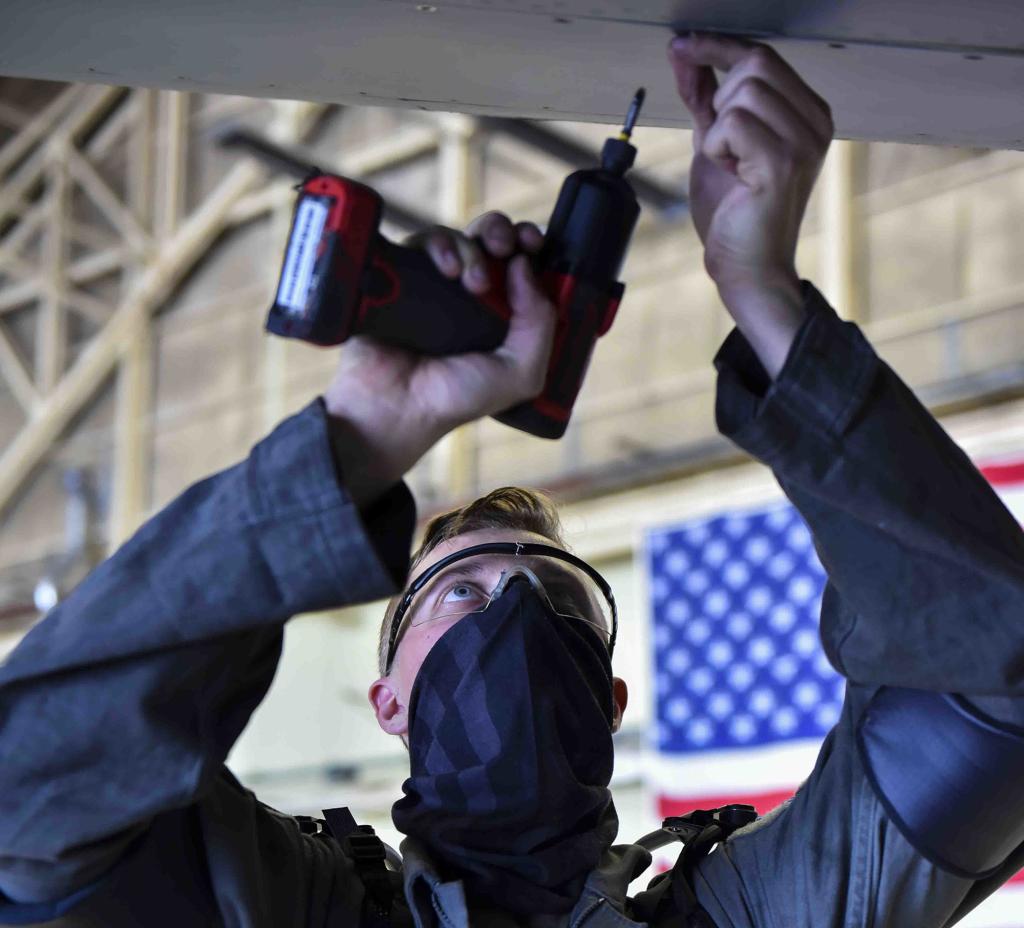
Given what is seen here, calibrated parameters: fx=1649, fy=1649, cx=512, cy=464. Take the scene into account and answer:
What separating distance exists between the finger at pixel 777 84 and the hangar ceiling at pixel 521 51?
2.6 inches

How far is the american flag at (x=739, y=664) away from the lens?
25.1 feet

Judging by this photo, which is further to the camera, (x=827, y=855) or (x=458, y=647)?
(x=458, y=647)

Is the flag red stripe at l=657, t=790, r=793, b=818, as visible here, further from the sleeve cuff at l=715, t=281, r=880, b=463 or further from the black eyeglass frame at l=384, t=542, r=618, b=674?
the sleeve cuff at l=715, t=281, r=880, b=463

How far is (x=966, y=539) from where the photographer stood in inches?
62.2

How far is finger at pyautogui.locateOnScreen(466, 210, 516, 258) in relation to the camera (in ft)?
4.93

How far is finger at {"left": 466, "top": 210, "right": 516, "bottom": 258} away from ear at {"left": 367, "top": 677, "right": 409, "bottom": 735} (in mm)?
918

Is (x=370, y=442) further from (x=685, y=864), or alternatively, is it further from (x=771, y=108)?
(x=685, y=864)

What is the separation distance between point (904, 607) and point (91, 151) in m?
13.9

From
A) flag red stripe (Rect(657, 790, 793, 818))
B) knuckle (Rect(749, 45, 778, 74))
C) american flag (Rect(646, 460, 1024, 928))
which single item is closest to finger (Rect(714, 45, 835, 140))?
knuckle (Rect(749, 45, 778, 74))

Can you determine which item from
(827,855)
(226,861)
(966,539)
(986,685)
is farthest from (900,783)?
(226,861)

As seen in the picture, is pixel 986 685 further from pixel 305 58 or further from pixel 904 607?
pixel 305 58

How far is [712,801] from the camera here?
25.6 ft

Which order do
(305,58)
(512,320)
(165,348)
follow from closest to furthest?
(512,320) < (305,58) < (165,348)

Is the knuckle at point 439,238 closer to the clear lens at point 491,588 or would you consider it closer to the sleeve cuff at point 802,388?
the sleeve cuff at point 802,388
